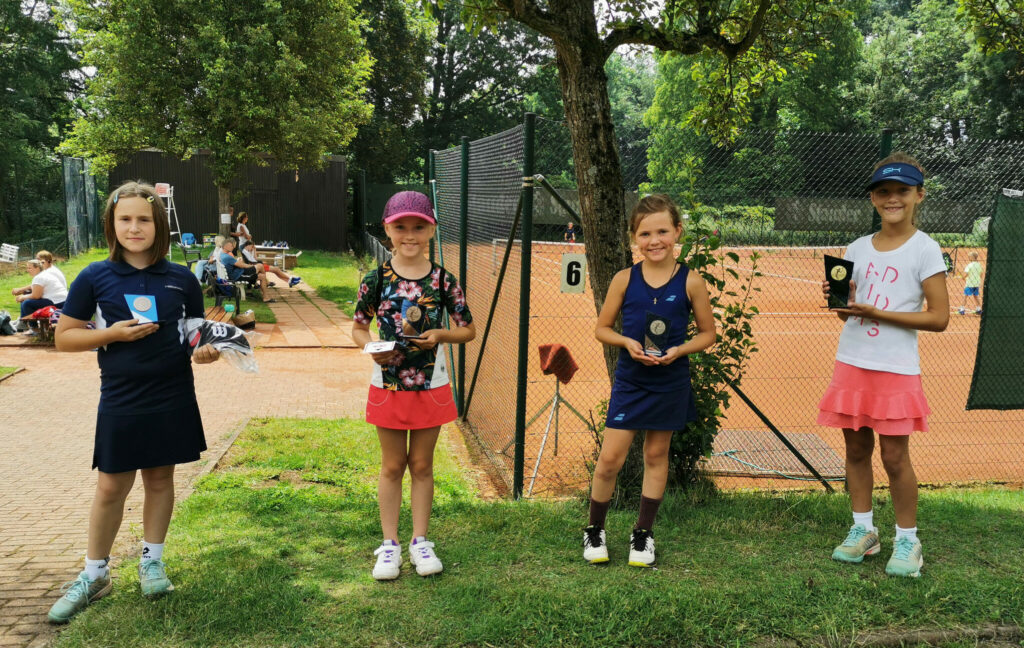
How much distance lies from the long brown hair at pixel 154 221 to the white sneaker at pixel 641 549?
245 centimetres

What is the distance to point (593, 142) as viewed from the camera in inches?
172

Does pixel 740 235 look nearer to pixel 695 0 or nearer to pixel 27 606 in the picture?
pixel 695 0

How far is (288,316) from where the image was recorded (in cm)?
1509

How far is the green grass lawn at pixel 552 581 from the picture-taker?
9.78ft

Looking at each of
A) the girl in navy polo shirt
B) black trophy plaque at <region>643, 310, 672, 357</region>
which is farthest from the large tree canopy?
the girl in navy polo shirt

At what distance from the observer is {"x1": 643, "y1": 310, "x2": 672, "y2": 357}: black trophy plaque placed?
3410mm

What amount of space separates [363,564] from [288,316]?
39.6 ft

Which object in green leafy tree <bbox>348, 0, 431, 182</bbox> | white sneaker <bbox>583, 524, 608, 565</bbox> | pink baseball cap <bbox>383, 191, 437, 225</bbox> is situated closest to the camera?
pink baseball cap <bbox>383, 191, 437, 225</bbox>

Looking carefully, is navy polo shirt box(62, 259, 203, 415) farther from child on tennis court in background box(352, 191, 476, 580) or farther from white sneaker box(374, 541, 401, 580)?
white sneaker box(374, 541, 401, 580)

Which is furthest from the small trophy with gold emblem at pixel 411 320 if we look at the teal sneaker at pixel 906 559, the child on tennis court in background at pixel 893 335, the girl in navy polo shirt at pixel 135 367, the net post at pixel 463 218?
the net post at pixel 463 218

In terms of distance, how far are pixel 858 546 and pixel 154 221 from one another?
3512mm

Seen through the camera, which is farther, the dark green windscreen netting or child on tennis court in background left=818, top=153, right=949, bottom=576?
the dark green windscreen netting

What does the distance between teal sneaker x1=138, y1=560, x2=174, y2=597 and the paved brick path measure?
377mm

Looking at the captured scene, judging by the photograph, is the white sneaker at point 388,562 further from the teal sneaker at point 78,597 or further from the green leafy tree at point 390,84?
the green leafy tree at point 390,84
